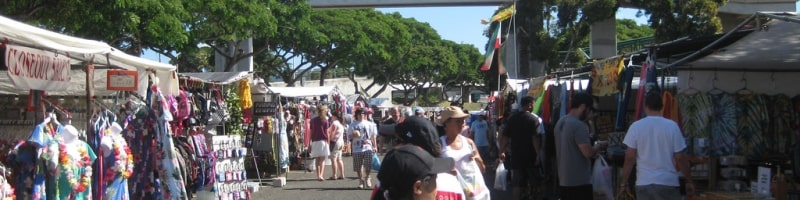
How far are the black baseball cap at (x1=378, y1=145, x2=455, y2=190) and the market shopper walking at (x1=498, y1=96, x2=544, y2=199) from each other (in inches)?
233

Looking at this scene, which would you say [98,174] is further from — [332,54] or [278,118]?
[332,54]

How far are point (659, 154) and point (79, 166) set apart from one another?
16.1 feet

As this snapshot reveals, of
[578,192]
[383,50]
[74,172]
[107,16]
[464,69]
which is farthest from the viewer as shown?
[464,69]

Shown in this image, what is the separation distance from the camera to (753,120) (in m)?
9.30

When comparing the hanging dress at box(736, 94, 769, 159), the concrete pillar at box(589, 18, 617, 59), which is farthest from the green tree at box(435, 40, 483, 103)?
the hanging dress at box(736, 94, 769, 159)

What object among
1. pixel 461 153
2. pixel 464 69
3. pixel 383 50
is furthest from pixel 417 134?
pixel 464 69

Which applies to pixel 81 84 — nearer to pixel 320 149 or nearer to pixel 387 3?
pixel 320 149

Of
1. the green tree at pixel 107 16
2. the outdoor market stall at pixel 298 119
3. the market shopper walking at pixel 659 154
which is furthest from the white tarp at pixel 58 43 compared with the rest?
the outdoor market stall at pixel 298 119

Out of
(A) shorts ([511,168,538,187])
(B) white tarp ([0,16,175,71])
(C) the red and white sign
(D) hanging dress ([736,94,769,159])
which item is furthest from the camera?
(A) shorts ([511,168,538,187])

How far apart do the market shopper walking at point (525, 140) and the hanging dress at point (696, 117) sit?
1675 millimetres

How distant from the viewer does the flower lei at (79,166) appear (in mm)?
7234

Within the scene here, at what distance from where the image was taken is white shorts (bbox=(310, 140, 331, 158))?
16141mm

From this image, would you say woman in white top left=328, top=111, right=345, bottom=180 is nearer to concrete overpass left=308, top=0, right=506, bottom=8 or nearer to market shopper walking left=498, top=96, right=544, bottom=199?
market shopper walking left=498, top=96, right=544, bottom=199

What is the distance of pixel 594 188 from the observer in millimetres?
8680
